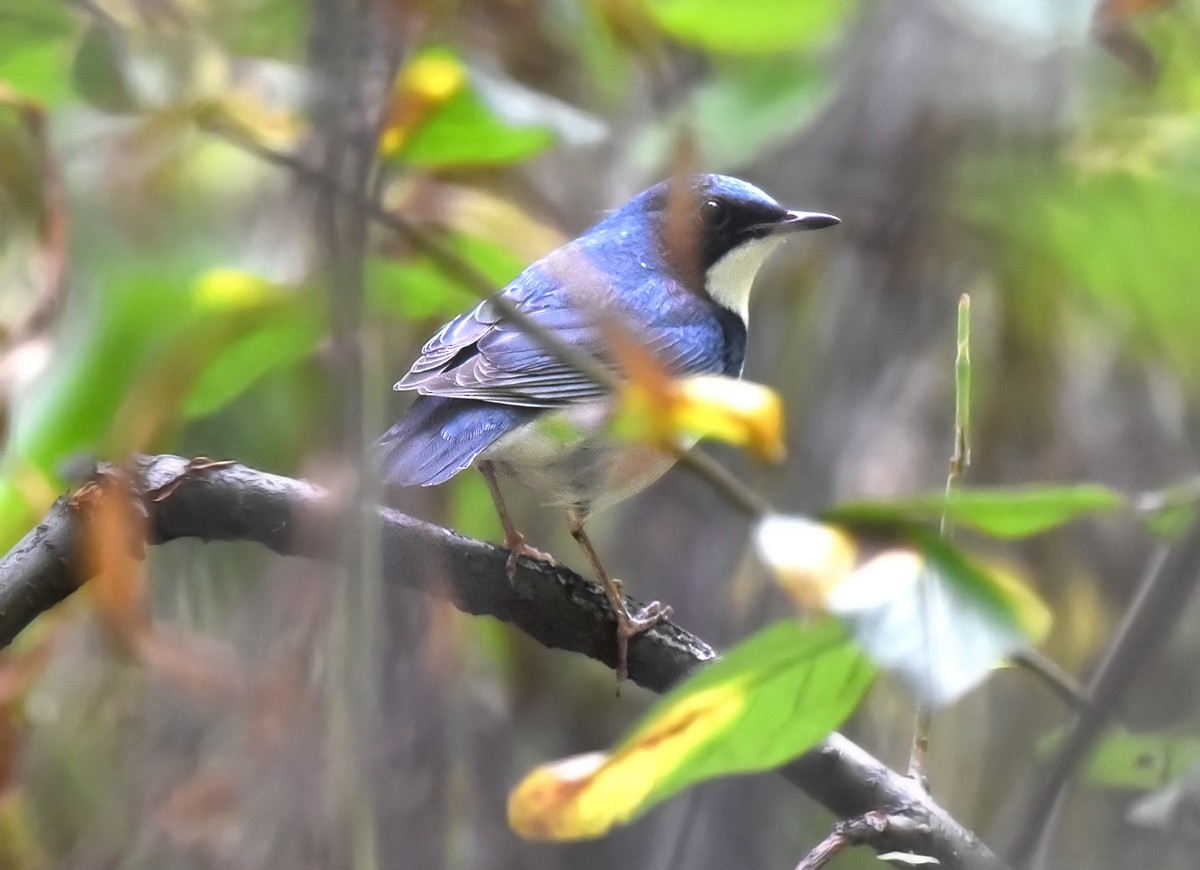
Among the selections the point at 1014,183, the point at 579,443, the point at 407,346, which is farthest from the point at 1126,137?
the point at 407,346

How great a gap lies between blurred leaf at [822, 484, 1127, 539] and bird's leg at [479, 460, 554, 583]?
1050 mm

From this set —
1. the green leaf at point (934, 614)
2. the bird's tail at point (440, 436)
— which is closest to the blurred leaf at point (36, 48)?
the bird's tail at point (440, 436)

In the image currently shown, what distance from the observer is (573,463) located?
282 centimetres

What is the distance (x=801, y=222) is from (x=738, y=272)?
334 mm

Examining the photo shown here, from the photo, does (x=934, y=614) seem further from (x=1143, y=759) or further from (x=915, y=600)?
(x=1143, y=759)

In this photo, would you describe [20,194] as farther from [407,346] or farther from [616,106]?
[616,106]

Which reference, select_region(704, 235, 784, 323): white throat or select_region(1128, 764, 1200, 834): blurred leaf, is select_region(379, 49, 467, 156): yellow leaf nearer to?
select_region(1128, 764, 1200, 834): blurred leaf

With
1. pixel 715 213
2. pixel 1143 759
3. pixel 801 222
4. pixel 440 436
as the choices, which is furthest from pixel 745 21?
pixel 1143 759

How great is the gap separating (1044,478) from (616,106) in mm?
1476

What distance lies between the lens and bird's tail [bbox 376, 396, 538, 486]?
255 centimetres

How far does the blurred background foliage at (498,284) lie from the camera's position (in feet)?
5.79

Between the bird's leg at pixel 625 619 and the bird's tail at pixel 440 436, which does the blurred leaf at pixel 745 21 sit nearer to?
the bird's tail at pixel 440 436

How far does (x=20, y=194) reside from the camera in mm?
2199

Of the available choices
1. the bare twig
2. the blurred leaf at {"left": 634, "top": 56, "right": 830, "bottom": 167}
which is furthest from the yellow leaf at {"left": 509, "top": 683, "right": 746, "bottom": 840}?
the blurred leaf at {"left": 634, "top": 56, "right": 830, "bottom": 167}
